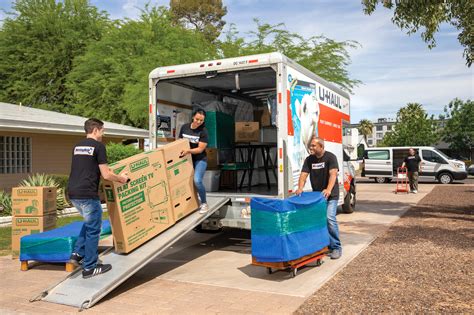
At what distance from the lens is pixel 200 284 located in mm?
5758

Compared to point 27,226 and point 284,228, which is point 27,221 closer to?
point 27,226

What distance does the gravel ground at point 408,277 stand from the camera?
4688mm

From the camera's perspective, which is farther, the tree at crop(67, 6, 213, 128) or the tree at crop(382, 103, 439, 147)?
the tree at crop(382, 103, 439, 147)

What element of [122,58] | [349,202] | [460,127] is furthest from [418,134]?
[349,202]

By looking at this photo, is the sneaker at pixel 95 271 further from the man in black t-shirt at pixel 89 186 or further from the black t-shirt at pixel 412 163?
the black t-shirt at pixel 412 163

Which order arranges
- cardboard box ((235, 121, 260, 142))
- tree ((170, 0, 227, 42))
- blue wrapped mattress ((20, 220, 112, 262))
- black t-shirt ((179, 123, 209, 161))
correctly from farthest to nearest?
1. tree ((170, 0, 227, 42))
2. cardboard box ((235, 121, 260, 142))
3. black t-shirt ((179, 123, 209, 161))
4. blue wrapped mattress ((20, 220, 112, 262))

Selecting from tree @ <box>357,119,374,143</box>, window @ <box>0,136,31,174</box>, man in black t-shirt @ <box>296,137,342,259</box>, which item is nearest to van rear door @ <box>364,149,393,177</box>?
window @ <box>0,136,31,174</box>

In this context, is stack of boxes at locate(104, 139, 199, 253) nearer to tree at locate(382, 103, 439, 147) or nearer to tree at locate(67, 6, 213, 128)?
tree at locate(67, 6, 213, 128)

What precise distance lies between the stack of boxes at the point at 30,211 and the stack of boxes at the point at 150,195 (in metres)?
2.23

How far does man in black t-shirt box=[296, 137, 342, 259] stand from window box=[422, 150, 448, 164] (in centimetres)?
1979

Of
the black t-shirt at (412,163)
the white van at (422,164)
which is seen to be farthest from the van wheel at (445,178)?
the black t-shirt at (412,163)

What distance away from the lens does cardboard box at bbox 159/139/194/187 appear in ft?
22.1

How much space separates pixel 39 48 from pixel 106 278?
25.8 m

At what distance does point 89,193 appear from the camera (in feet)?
17.7
